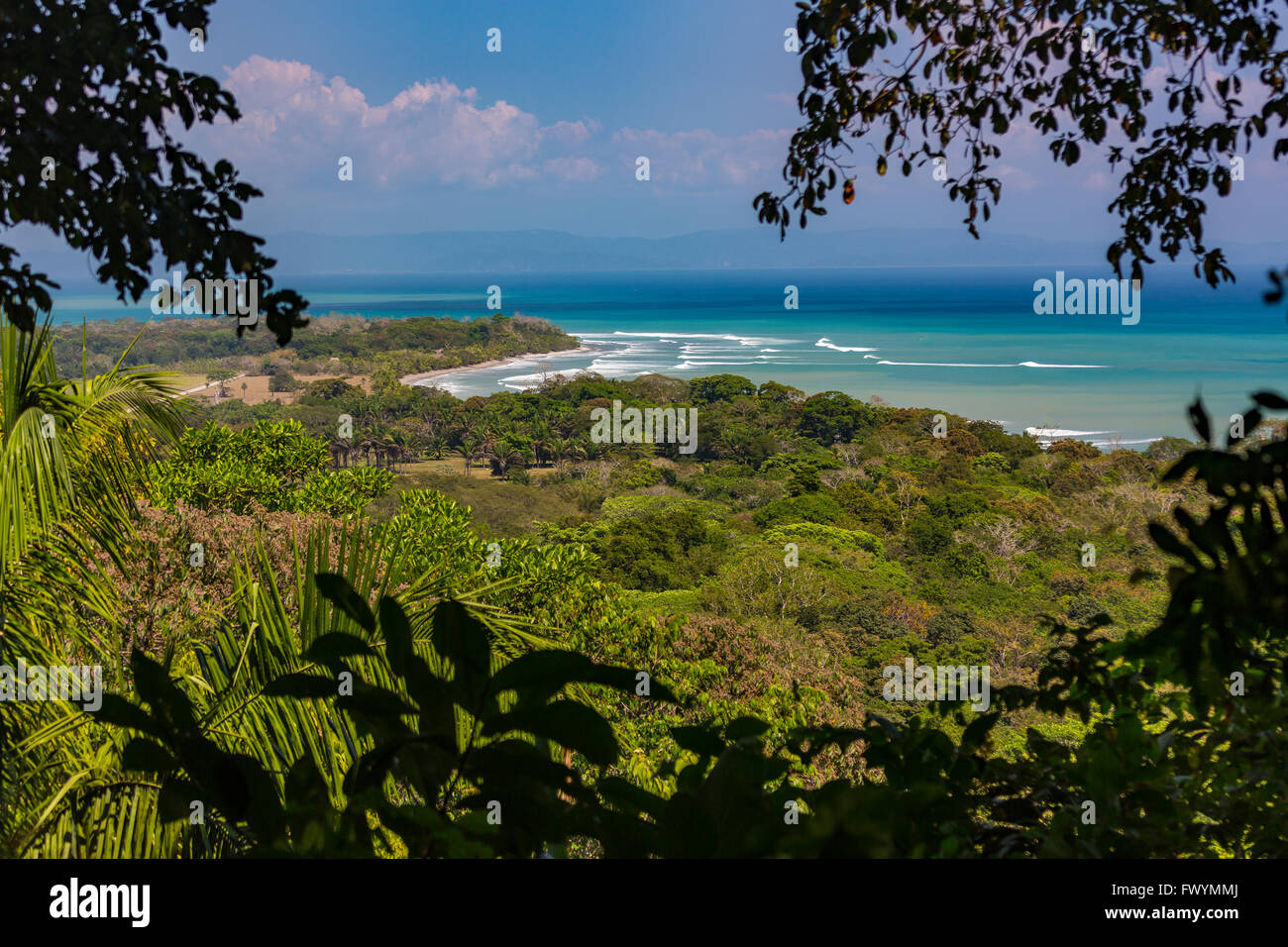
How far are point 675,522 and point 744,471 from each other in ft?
45.9

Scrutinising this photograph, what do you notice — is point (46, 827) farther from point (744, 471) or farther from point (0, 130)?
point (744, 471)

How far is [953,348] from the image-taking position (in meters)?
75.0

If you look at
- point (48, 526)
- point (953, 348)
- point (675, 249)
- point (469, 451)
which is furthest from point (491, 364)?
point (675, 249)

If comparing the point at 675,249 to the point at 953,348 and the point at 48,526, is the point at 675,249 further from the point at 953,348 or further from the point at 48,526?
the point at 48,526

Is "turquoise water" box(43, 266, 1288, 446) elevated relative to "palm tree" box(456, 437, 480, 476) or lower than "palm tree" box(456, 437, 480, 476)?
elevated

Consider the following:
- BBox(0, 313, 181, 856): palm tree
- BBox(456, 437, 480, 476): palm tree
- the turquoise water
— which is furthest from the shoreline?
BBox(0, 313, 181, 856): palm tree

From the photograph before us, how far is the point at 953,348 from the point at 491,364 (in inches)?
1462

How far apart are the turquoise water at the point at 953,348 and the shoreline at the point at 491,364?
3.21ft

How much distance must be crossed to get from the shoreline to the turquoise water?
38.6 inches

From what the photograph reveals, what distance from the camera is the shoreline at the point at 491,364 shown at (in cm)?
5800

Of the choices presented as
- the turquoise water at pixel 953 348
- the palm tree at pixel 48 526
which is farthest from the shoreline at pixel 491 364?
the palm tree at pixel 48 526

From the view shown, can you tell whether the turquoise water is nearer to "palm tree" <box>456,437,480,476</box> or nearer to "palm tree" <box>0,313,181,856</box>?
"palm tree" <box>456,437,480,476</box>

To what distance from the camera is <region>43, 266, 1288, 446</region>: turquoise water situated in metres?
50.0

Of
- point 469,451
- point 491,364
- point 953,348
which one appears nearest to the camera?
point 469,451
